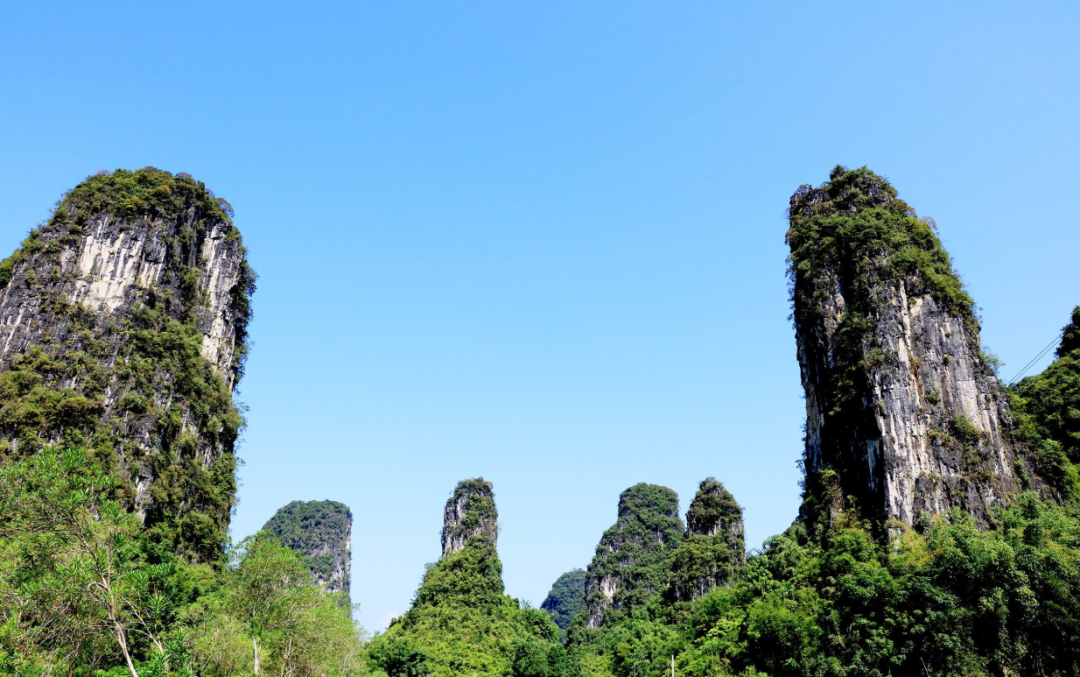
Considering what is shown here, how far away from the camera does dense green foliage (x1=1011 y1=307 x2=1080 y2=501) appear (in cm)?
3216

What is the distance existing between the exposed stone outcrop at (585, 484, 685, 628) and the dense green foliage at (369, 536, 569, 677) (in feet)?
33.0

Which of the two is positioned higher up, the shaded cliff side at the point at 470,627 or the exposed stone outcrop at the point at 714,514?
the exposed stone outcrop at the point at 714,514

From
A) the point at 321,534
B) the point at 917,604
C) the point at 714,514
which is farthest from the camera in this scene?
the point at 321,534

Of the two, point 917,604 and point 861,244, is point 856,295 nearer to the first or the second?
point 861,244

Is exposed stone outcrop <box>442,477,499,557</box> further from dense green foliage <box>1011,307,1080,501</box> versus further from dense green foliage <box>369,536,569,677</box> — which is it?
dense green foliage <box>1011,307,1080,501</box>

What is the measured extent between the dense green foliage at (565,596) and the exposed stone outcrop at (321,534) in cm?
4556

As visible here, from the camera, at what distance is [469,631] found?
5228 cm

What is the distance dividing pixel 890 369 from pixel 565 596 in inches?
4616

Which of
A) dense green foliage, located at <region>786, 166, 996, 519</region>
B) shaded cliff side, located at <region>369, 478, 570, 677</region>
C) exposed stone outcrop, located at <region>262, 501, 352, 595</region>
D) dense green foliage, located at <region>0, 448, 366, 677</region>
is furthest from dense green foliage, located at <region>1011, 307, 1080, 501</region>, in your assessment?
exposed stone outcrop, located at <region>262, 501, 352, 595</region>

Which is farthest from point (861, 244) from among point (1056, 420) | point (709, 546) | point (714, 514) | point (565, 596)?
point (565, 596)

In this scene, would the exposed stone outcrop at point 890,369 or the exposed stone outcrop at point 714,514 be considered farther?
the exposed stone outcrop at point 714,514

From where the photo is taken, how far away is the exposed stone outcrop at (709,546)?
51475 mm

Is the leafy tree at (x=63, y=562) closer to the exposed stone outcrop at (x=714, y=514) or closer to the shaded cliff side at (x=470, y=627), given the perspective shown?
the shaded cliff side at (x=470, y=627)

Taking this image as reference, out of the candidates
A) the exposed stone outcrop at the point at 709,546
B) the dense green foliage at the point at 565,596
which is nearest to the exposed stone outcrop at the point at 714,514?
the exposed stone outcrop at the point at 709,546
